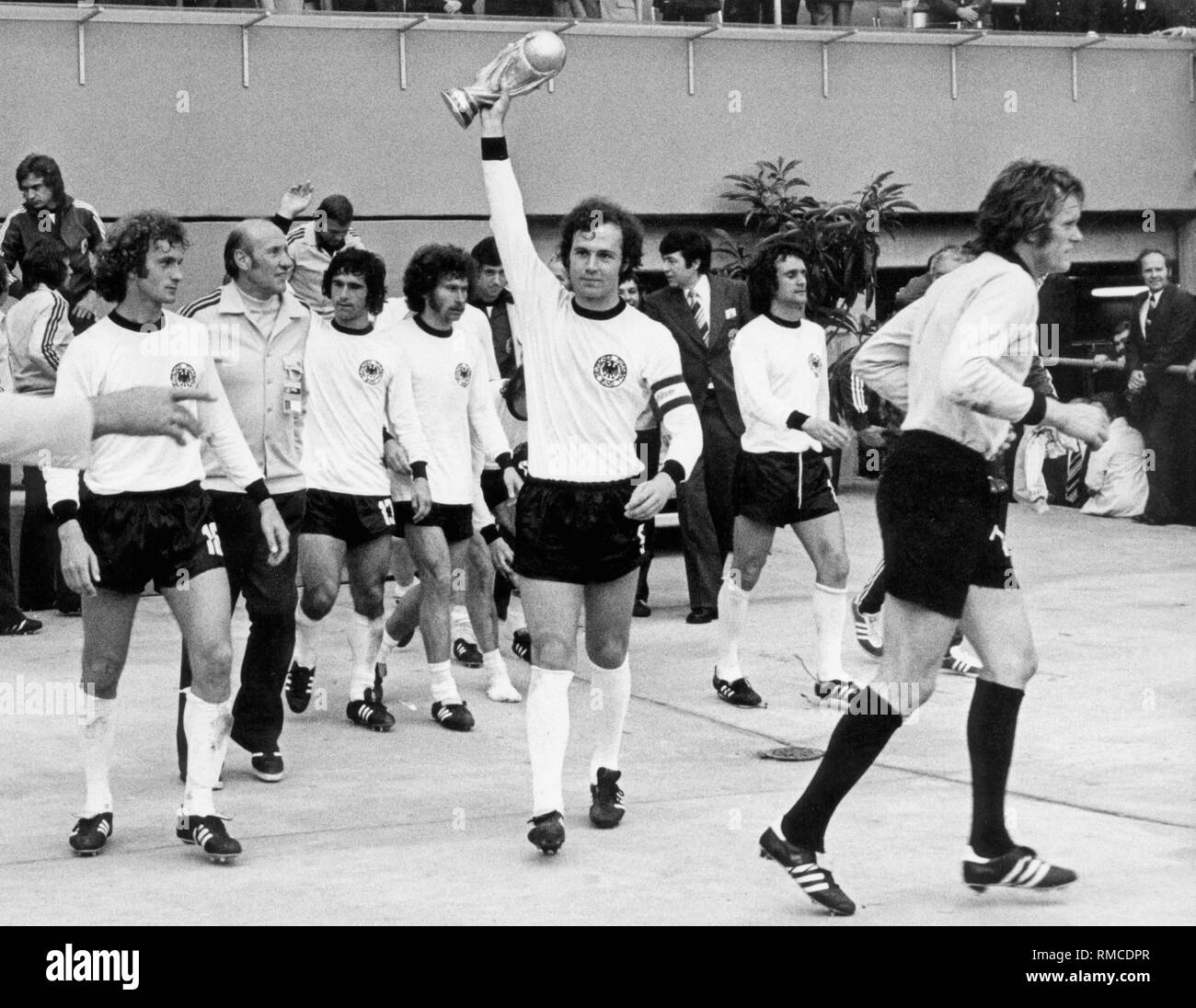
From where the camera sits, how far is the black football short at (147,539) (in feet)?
20.8

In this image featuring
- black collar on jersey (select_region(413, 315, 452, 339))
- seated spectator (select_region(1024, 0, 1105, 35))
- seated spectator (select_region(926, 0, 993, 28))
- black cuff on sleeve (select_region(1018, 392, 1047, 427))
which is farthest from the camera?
seated spectator (select_region(1024, 0, 1105, 35))

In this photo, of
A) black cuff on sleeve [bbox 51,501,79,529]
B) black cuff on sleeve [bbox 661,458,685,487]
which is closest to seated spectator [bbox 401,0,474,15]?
black cuff on sleeve [bbox 661,458,685,487]

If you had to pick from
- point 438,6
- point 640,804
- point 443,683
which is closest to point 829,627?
point 443,683

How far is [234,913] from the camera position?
223 inches

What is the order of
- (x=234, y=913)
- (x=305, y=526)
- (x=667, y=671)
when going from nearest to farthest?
(x=234, y=913)
(x=305, y=526)
(x=667, y=671)

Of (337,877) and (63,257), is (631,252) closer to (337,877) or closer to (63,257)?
(337,877)

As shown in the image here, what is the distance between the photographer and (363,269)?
28.4 feet

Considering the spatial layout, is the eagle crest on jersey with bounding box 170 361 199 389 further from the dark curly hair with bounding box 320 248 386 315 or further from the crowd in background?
the crowd in background

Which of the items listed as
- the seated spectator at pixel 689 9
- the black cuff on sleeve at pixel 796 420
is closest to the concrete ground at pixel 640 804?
the black cuff on sleeve at pixel 796 420

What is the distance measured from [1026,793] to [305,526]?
3.32m

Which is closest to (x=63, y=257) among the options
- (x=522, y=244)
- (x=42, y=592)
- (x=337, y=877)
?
(x=42, y=592)

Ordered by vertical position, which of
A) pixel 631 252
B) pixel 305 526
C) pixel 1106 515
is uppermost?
pixel 631 252

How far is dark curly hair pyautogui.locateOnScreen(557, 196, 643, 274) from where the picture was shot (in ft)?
21.9

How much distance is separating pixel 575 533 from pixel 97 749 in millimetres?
1765
